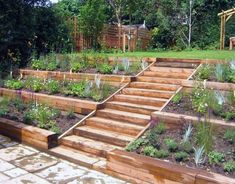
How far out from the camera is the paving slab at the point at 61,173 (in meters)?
4.20

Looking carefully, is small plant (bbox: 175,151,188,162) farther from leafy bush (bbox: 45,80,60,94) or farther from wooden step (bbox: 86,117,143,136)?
leafy bush (bbox: 45,80,60,94)

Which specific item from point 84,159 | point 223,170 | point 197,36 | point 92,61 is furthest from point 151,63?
point 197,36

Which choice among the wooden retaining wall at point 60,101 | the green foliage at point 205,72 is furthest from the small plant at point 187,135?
the wooden retaining wall at point 60,101

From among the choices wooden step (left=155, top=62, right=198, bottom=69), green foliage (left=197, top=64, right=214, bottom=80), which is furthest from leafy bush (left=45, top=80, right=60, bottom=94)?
green foliage (left=197, top=64, right=214, bottom=80)

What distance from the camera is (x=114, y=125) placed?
5.39 metres

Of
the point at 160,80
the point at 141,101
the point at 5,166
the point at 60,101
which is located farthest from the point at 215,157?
the point at 60,101

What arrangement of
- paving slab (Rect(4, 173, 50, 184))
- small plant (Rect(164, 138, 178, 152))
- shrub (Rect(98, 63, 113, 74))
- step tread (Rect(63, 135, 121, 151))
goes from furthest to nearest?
shrub (Rect(98, 63, 113, 74)), step tread (Rect(63, 135, 121, 151)), small plant (Rect(164, 138, 178, 152)), paving slab (Rect(4, 173, 50, 184))

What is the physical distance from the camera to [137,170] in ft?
13.3

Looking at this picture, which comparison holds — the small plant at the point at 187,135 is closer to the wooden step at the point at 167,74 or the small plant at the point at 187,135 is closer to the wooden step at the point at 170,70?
the wooden step at the point at 167,74

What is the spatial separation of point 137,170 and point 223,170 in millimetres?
993

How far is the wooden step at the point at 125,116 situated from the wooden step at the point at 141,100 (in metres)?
0.35

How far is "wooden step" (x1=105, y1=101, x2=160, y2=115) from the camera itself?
5.50m

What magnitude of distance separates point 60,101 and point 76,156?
5.70 feet

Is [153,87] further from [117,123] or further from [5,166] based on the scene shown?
[5,166]
